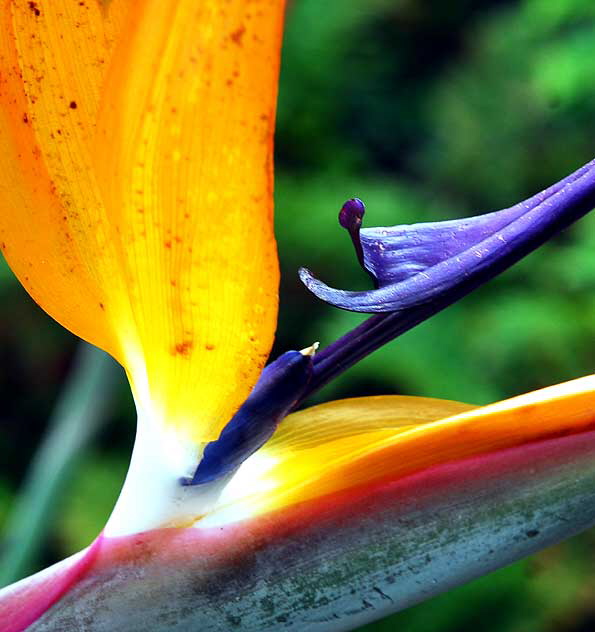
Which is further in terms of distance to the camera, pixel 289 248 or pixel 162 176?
pixel 289 248

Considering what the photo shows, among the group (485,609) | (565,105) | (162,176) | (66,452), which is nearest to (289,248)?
(565,105)

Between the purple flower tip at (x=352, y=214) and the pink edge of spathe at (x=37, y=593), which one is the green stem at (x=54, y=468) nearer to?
the pink edge of spathe at (x=37, y=593)

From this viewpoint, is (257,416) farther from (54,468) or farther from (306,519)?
(54,468)

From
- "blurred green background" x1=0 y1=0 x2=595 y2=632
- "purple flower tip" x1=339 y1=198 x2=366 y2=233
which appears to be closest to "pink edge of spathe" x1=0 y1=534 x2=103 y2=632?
"purple flower tip" x1=339 y1=198 x2=366 y2=233

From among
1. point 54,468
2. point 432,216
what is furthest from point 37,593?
point 432,216

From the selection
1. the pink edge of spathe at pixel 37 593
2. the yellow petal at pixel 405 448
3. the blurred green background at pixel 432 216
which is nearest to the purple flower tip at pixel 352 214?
the yellow petal at pixel 405 448

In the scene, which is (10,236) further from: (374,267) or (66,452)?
(66,452)

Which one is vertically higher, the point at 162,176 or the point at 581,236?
the point at 162,176
